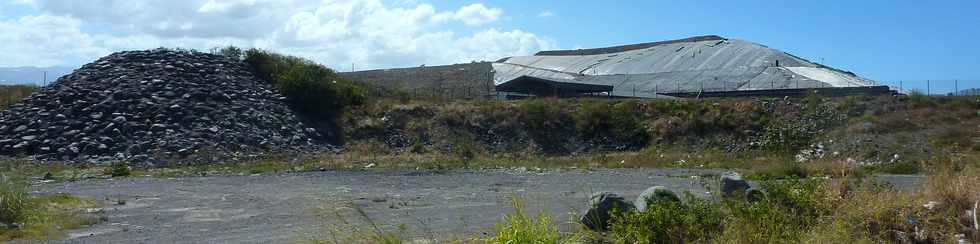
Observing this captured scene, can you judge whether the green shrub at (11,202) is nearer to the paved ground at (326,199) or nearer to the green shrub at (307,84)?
the paved ground at (326,199)

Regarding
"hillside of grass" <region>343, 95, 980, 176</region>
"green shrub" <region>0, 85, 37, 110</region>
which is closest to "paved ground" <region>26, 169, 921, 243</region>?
"hillside of grass" <region>343, 95, 980, 176</region>

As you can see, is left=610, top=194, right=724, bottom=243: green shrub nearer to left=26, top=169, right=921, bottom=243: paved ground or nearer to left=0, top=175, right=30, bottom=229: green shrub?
left=26, top=169, right=921, bottom=243: paved ground

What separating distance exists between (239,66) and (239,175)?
15816mm

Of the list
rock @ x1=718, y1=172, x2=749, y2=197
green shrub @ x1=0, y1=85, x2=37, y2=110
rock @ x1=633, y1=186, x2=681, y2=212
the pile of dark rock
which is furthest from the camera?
green shrub @ x1=0, y1=85, x2=37, y2=110

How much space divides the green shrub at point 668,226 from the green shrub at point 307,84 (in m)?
29.0

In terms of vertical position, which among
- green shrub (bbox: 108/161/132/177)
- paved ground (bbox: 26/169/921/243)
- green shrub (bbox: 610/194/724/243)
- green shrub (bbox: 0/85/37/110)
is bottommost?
paved ground (bbox: 26/169/921/243)

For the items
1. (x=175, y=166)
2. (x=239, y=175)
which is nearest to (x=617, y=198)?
(x=239, y=175)

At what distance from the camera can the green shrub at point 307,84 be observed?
37.1 meters

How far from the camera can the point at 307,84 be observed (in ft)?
123

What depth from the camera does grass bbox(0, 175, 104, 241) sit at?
40.7ft

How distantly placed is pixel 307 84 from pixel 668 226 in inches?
1200

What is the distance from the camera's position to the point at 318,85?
37.6 m

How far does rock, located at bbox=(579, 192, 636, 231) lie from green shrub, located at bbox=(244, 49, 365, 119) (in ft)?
91.1

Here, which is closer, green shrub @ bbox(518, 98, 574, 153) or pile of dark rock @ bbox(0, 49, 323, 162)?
pile of dark rock @ bbox(0, 49, 323, 162)
